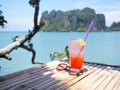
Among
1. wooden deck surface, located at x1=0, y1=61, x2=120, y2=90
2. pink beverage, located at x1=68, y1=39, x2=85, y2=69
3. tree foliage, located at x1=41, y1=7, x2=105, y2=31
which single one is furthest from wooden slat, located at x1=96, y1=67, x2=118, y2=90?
tree foliage, located at x1=41, y1=7, x2=105, y2=31

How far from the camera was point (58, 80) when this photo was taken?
10.2ft

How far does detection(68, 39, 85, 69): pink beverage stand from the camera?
11.2 ft

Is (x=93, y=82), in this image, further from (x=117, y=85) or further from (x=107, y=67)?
(x=107, y=67)

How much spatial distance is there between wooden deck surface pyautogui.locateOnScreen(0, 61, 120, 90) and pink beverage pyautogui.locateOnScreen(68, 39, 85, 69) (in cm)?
20

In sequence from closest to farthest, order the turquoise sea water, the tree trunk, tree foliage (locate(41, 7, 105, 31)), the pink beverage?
the tree trunk, the pink beverage, the turquoise sea water, tree foliage (locate(41, 7, 105, 31))

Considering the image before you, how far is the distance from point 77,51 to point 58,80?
61 centimetres

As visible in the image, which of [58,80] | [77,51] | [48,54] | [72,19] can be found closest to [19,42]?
[58,80]

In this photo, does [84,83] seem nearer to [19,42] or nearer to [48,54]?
[19,42]

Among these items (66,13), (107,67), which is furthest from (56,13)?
(107,67)

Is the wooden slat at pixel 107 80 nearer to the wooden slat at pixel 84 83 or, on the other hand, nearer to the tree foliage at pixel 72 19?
the wooden slat at pixel 84 83

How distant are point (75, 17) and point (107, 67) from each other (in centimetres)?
10494

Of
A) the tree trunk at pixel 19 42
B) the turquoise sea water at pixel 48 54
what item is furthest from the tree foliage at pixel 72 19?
the tree trunk at pixel 19 42

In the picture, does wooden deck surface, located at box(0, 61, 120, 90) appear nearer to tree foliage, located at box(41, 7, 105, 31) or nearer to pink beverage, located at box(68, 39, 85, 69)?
pink beverage, located at box(68, 39, 85, 69)

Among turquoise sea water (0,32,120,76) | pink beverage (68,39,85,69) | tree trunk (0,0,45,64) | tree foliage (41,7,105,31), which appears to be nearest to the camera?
tree trunk (0,0,45,64)
